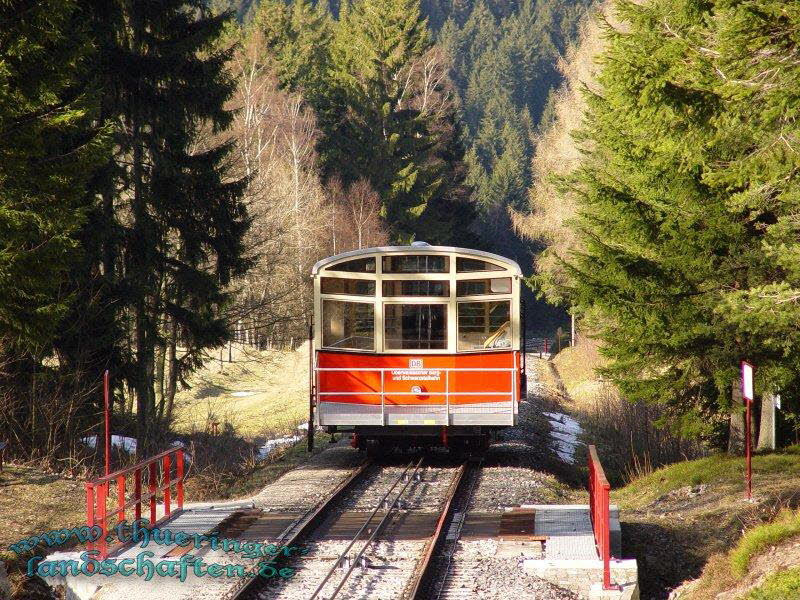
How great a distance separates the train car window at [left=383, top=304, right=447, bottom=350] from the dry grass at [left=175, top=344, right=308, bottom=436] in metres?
9.76

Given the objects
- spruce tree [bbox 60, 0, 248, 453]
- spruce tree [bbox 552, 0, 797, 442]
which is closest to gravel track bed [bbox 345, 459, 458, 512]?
spruce tree [bbox 552, 0, 797, 442]

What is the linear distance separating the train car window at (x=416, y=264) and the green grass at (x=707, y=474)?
4.39 meters

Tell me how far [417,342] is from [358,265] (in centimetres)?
153

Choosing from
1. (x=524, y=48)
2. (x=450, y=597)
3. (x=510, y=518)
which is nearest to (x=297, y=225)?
(x=510, y=518)

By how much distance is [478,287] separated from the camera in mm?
16516

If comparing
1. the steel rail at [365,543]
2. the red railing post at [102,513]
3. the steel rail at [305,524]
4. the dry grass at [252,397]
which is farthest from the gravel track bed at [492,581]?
the dry grass at [252,397]

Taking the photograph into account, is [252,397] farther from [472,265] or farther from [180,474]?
[180,474]

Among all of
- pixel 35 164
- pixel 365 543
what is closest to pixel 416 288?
pixel 365 543

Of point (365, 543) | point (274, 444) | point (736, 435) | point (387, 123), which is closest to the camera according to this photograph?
point (365, 543)

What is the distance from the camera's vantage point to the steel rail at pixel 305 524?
30.1ft

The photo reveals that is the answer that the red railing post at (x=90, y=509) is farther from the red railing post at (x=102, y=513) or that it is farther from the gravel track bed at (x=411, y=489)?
the gravel track bed at (x=411, y=489)

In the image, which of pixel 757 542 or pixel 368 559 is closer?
pixel 757 542

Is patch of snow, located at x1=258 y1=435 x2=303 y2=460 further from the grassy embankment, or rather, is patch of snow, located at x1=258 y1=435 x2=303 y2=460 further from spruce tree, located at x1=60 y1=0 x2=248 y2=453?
the grassy embankment

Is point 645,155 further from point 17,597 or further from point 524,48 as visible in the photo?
point 524,48
